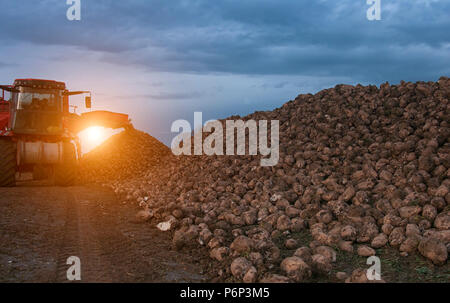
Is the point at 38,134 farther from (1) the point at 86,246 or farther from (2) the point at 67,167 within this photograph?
(1) the point at 86,246

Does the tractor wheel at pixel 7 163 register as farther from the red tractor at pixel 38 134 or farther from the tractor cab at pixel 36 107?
the tractor cab at pixel 36 107

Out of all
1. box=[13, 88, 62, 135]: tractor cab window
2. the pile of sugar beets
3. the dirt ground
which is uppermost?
box=[13, 88, 62, 135]: tractor cab window

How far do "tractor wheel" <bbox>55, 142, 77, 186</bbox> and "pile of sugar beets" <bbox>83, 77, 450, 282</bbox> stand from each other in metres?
1.35

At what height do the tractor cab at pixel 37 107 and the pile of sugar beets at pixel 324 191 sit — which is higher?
the tractor cab at pixel 37 107

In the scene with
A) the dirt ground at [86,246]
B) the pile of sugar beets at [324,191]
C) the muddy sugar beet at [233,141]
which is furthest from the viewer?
the muddy sugar beet at [233,141]

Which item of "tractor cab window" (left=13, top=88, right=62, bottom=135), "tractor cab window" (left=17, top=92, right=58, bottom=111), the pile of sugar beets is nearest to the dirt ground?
the pile of sugar beets

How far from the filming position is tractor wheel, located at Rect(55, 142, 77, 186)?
11852 mm

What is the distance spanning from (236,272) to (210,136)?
842cm

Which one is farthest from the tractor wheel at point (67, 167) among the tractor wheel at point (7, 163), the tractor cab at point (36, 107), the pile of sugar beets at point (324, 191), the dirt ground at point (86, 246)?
the dirt ground at point (86, 246)

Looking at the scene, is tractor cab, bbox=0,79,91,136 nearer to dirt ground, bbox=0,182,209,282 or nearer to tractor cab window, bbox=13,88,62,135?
tractor cab window, bbox=13,88,62,135

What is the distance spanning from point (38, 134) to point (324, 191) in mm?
8877

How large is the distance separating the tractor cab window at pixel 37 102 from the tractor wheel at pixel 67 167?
129cm

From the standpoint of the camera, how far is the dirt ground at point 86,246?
4699 mm

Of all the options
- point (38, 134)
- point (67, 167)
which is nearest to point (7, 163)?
point (38, 134)
